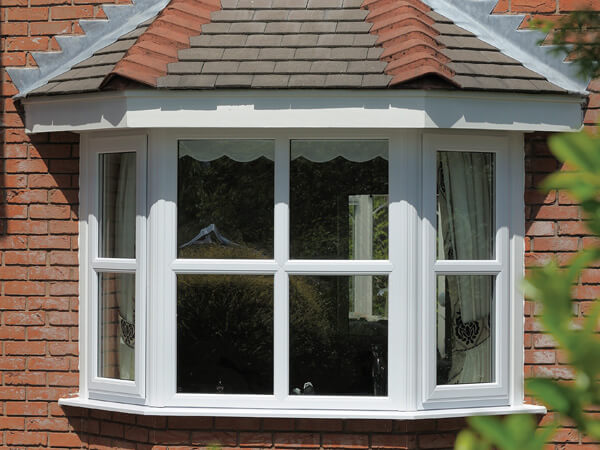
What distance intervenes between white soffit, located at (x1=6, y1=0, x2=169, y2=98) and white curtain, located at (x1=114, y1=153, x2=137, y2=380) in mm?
736

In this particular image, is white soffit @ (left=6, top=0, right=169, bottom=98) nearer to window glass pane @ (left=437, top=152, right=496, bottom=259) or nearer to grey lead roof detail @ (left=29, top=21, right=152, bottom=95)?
grey lead roof detail @ (left=29, top=21, right=152, bottom=95)

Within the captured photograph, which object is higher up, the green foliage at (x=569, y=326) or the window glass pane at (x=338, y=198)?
the window glass pane at (x=338, y=198)

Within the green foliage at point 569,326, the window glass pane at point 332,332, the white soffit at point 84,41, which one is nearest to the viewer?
the green foliage at point 569,326

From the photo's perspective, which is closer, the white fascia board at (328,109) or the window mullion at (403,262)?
the white fascia board at (328,109)

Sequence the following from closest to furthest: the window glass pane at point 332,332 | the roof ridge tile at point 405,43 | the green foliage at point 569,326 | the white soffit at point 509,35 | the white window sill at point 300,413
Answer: the green foliage at point 569,326 < the roof ridge tile at point 405,43 < the white window sill at point 300,413 < the window glass pane at point 332,332 < the white soffit at point 509,35

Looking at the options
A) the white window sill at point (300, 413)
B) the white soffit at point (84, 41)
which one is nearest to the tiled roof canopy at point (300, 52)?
the white soffit at point (84, 41)

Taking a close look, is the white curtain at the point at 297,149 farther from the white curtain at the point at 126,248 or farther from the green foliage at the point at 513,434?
the green foliage at the point at 513,434

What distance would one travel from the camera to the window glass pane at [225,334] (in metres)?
4.84

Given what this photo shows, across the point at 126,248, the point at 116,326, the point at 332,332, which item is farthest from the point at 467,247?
the point at 116,326

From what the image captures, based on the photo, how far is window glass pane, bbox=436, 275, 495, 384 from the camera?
4891mm

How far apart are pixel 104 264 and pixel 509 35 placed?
268 cm

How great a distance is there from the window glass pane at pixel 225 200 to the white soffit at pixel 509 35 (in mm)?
1423

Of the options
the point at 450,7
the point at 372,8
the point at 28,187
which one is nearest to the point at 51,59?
the point at 28,187

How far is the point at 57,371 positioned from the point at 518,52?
3.31 meters
